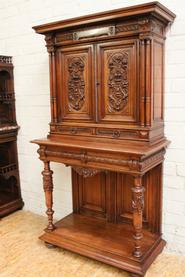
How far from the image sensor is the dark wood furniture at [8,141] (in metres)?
3.06

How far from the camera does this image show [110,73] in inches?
83.1

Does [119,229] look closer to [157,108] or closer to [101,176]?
[101,176]

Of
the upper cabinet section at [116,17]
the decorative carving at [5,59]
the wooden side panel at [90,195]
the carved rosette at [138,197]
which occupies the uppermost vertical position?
the upper cabinet section at [116,17]

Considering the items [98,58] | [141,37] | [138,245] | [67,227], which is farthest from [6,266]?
[141,37]

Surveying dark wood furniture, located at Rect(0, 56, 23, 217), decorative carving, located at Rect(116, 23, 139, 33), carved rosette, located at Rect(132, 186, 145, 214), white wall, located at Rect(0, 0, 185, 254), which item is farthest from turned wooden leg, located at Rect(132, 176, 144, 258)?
dark wood furniture, located at Rect(0, 56, 23, 217)

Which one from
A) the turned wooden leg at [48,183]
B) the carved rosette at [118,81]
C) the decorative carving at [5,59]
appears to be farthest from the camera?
the decorative carving at [5,59]

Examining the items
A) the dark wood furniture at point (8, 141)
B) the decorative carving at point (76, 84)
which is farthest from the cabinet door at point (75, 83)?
the dark wood furniture at point (8, 141)

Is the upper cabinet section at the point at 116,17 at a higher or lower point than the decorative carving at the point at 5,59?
higher

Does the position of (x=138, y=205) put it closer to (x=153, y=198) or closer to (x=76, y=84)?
A: (x=153, y=198)

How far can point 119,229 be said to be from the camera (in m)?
2.52

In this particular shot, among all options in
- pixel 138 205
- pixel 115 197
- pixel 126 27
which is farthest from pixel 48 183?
pixel 126 27

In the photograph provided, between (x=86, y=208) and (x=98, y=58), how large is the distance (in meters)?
1.44

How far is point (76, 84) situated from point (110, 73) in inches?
12.4

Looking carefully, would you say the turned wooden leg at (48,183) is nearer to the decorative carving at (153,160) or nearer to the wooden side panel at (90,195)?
the wooden side panel at (90,195)
